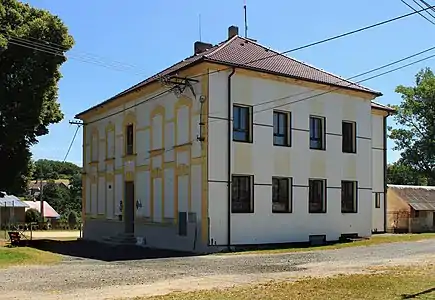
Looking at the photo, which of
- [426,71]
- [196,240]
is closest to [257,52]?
[196,240]

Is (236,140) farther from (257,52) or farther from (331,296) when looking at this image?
(331,296)

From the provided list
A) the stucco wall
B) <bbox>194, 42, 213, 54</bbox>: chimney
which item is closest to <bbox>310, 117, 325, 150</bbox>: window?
the stucco wall

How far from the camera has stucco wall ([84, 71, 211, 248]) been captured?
26.6 metres

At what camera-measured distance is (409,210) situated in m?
44.8

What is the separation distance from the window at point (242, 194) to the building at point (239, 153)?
45 mm

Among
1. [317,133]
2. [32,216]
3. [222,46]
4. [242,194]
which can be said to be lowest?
[32,216]

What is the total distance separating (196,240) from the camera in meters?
25.8

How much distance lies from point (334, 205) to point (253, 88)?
7.74 metres

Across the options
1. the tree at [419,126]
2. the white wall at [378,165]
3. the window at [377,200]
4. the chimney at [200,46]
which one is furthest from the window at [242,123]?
the tree at [419,126]

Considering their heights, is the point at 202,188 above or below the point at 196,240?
above

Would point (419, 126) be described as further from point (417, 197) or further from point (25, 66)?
point (25, 66)

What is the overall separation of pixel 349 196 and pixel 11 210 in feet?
145

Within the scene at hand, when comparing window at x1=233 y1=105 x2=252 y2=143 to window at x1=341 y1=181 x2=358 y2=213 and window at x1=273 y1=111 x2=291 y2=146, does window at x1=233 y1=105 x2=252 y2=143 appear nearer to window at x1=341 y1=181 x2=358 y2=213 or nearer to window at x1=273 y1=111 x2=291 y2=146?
window at x1=273 y1=111 x2=291 y2=146

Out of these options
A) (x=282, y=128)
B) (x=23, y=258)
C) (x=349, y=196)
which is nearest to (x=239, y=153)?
(x=282, y=128)
